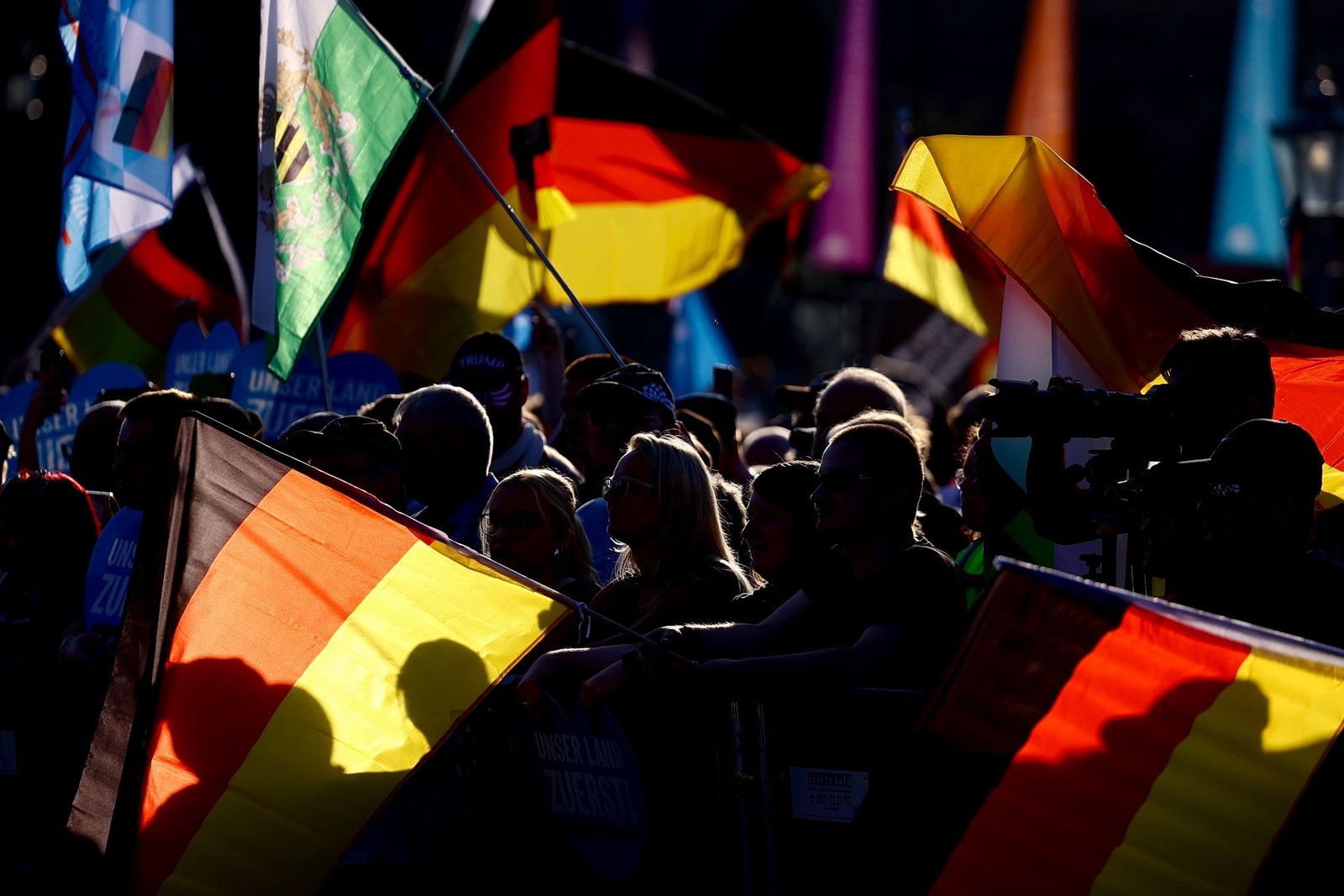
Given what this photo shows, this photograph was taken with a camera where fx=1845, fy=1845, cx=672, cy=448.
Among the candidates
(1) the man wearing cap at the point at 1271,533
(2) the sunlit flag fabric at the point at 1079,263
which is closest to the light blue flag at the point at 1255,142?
(2) the sunlit flag fabric at the point at 1079,263

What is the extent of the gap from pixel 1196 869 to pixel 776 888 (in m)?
1.05

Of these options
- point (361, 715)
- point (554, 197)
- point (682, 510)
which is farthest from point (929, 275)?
point (361, 715)

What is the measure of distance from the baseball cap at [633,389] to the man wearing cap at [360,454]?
0.66 m

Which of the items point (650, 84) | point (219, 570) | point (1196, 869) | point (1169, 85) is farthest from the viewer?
point (1169, 85)

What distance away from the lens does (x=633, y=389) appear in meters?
5.62

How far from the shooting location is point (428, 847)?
436 cm

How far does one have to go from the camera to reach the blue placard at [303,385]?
753 centimetres

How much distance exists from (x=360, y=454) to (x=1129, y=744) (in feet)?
8.71

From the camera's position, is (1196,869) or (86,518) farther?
(86,518)

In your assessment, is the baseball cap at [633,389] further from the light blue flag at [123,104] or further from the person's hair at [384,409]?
the light blue flag at [123,104]

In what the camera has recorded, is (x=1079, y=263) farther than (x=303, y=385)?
No

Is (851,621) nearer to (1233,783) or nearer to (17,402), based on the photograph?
(1233,783)

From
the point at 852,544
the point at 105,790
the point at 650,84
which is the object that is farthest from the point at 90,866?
the point at 650,84

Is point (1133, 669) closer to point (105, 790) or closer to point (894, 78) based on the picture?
point (105, 790)
